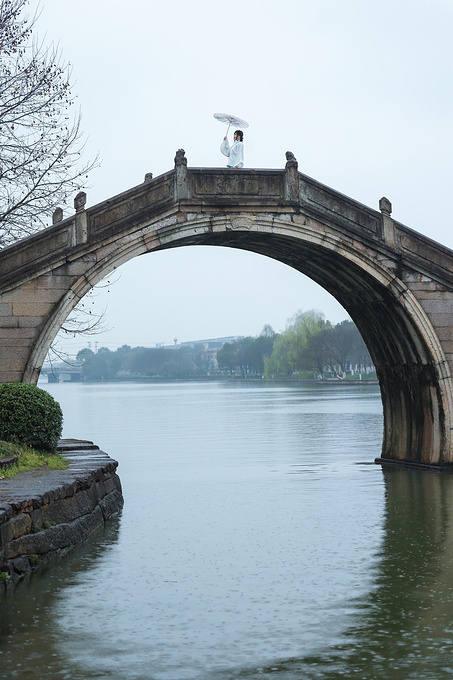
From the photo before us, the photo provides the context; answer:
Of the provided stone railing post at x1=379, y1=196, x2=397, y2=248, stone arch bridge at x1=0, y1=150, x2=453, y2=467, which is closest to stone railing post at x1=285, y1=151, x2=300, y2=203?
stone arch bridge at x1=0, y1=150, x2=453, y2=467

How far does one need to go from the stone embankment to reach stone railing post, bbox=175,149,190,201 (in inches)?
233

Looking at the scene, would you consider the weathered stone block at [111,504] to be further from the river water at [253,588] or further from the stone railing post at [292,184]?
the stone railing post at [292,184]

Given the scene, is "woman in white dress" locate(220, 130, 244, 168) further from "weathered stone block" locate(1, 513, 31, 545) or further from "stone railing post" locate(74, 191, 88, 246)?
"weathered stone block" locate(1, 513, 31, 545)

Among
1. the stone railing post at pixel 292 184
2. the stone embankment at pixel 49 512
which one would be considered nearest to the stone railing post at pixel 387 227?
the stone railing post at pixel 292 184

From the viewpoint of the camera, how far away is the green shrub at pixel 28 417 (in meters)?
15.2

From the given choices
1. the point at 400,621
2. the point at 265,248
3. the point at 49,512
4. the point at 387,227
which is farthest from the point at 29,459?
the point at 387,227

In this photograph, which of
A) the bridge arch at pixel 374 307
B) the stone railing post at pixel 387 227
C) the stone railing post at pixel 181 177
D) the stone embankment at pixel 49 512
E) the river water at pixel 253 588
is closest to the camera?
the river water at pixel 253 588

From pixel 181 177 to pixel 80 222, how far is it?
7.54 ft

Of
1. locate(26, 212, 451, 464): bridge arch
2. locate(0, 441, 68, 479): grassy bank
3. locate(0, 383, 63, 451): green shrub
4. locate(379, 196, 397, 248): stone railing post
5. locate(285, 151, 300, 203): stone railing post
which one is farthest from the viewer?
locate(379, 196, 397, 248): stone railing post

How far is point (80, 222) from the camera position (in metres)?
18.2

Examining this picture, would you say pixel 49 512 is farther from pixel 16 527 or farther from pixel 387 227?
pixel 387 227

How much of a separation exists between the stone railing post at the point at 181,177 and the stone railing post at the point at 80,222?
6.21 feet

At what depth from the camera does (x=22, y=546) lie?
34.4 ft

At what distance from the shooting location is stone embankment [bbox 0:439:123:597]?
10125mm
